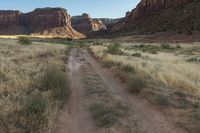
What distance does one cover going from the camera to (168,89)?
1230cm

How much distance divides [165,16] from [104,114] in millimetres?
114037

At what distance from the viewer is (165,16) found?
118688 mm

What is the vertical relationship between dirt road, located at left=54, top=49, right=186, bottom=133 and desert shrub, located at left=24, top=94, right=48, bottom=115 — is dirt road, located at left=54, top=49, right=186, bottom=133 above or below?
below

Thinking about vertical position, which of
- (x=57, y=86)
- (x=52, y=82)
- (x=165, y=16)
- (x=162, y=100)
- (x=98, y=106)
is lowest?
(x=98, y=106)

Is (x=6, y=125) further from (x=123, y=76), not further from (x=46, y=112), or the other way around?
(x=123, y=76)

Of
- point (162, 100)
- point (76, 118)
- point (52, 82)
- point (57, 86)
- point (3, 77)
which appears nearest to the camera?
point (76, 118)

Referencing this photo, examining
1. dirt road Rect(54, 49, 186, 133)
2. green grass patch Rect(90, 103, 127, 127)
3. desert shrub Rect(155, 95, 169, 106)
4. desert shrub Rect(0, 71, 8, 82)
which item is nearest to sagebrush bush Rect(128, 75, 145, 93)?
dirt road Rect(54, 49, 186, 133)

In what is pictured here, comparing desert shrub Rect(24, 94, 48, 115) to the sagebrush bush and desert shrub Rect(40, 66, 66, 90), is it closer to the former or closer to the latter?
desert shrub Rect(40, 66, 66, 90)

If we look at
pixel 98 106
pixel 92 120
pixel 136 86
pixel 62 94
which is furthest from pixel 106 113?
pixel 136 86

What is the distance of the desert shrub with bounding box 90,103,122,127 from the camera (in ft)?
28.3

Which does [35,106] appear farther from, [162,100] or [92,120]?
[162,100]

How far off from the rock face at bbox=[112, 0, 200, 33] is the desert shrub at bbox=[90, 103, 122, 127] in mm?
77275

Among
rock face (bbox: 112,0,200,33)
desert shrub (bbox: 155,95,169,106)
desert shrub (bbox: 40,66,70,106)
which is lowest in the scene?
desert shrub (bbox: 155,95,169,106)

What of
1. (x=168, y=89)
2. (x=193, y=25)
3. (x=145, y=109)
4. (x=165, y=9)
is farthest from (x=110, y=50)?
(x=165, y=9)
